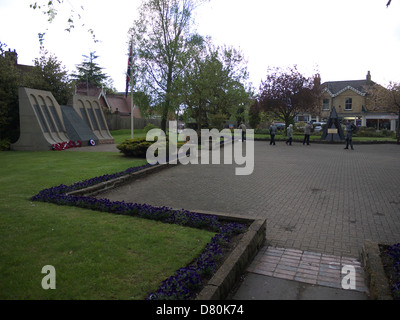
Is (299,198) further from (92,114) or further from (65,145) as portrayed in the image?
(92,114)

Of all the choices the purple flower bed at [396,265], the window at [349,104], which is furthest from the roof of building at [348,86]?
the purple flower bed at [396,265]

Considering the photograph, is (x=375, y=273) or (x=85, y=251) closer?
(x=375, y=273)

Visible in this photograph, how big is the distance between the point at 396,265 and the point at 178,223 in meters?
3.44

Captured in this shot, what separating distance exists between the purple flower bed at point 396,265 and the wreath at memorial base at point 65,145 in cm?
1846

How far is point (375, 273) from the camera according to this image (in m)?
3.63

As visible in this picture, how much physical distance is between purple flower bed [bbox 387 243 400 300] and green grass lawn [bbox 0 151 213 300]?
8.03 ft

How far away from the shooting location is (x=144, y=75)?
78.9ft

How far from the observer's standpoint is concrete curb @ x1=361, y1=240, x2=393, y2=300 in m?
3.28

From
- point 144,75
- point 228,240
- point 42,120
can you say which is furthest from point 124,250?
point 144,75

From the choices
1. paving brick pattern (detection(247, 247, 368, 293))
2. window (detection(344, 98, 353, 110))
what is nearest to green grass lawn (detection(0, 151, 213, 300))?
paving brick pattern (detection(247, 247, 368, 293))

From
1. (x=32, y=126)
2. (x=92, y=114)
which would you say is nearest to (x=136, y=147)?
(x=32, y=126)

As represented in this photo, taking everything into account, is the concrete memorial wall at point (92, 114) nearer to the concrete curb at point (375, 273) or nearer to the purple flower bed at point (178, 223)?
the purple flower bed at point (178, 223)
